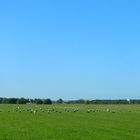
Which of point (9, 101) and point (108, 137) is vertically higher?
point (9, 101)

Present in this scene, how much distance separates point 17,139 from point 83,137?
12.3ft

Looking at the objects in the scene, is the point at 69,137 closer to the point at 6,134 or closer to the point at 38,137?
the point at 38,137

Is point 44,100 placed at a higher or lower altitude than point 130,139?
higher

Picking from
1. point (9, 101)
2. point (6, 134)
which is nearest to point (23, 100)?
point (9, 101)

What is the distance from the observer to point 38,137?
26969mm

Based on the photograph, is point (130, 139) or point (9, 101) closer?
point (130, 139)

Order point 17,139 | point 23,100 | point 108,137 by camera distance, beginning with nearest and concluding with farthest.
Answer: point 17,139 < point 108,137 < point 23,100

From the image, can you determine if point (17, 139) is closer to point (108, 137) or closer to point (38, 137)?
point (38, 137)

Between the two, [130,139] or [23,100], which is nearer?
[130,139]

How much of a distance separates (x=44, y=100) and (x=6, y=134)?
524 feet

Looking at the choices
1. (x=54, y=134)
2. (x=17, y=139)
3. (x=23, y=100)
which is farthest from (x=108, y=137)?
(x=23, y=100)

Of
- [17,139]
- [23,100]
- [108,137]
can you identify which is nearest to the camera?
[17,139]

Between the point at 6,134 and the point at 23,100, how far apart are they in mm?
159046

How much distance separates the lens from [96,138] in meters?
27.2
